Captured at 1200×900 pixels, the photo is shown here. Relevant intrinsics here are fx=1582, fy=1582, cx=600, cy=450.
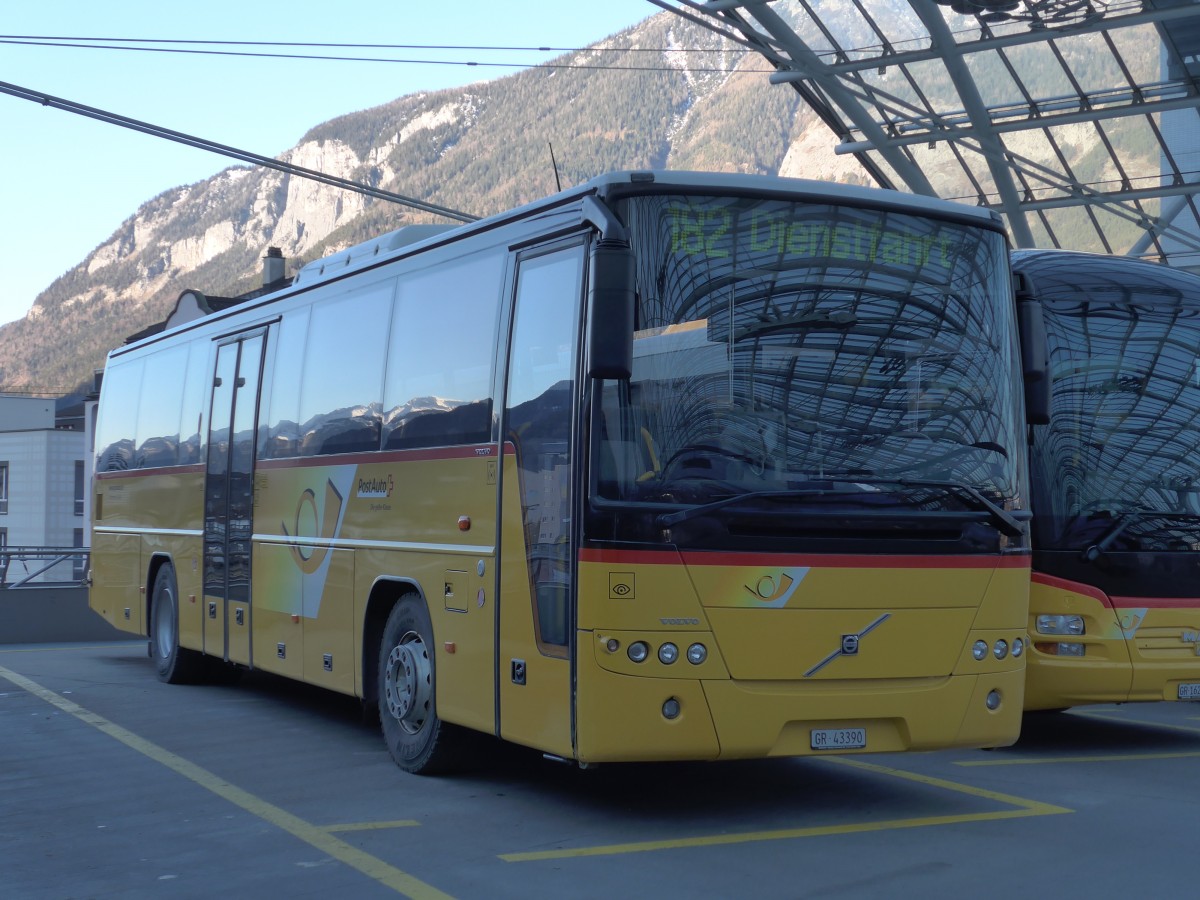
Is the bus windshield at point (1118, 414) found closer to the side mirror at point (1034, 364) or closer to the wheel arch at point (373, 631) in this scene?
the side mirror at point (1034, 364)

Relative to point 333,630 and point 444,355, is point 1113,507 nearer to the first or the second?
point 444,355

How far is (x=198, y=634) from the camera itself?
1373 centimetres

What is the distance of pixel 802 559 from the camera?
7.55 m

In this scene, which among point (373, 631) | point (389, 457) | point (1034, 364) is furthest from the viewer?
point (373, 631)

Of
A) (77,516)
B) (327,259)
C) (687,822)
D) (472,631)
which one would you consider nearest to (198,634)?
(327,259)

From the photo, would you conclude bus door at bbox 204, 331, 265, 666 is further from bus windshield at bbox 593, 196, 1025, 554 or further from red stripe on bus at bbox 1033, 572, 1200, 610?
red stripe on bus at bbox 1033, 572, 1200, 610

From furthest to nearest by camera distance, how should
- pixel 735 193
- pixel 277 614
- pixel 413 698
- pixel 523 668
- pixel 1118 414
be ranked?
1. pixel 277 614
2. pixel 1118 414
3. pixel 413 698
4. pixel 523 668
5. pixel 735 193

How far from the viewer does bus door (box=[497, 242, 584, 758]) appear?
7.58 m

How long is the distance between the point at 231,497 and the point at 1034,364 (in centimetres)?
686

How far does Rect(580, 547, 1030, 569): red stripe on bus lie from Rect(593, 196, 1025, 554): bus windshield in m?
0.20

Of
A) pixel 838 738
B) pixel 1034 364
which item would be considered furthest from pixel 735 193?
pixel 838 738

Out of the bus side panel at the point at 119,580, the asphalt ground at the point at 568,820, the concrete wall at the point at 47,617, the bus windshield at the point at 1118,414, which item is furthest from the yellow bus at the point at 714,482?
the concrete wall at the point at 47,617

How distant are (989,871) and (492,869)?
2132 millimetres

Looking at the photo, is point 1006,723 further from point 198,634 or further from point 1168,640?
point 198,634
